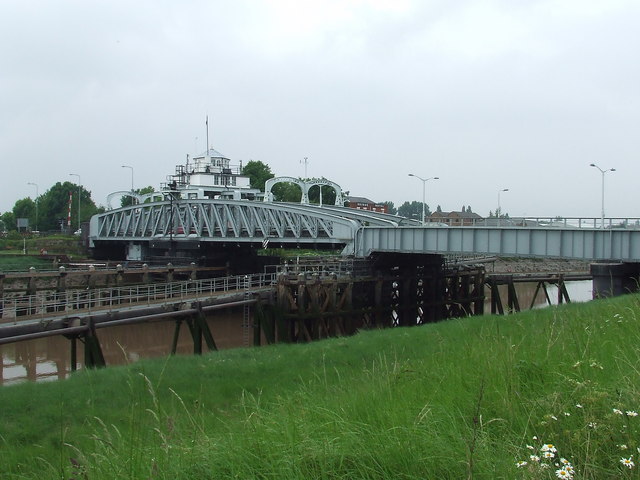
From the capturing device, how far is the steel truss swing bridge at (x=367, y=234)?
29.1 m

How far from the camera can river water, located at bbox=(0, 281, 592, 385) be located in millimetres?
30672

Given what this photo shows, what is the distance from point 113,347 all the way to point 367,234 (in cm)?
1674

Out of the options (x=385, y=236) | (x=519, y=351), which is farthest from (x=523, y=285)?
(x=519, y=351)

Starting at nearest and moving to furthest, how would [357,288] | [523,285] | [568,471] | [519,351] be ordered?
[568,471] → [519,351] → [357,288] → [523,285]

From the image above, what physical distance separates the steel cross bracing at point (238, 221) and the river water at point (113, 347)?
7.95 meters

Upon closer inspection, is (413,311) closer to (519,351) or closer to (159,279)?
(159,279)

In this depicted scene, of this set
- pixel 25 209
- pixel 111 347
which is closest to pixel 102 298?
pixel 111 347

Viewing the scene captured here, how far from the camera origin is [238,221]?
168 feet

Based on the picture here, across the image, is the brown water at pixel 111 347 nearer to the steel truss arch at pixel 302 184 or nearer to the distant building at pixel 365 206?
the steel truss arch at pixel 302 184

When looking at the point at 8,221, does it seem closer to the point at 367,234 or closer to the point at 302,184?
the point at 302,184

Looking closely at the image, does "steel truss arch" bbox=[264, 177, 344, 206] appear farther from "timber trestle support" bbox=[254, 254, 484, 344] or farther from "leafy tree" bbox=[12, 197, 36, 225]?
"leafy tree" bbox=[12, 197, 36, 225]

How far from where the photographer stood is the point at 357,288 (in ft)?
117

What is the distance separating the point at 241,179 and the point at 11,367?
43.2 metres

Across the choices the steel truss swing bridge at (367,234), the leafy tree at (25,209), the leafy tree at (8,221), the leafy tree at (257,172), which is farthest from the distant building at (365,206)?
the leafy tree at (8,221)
